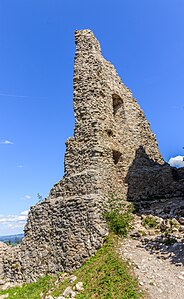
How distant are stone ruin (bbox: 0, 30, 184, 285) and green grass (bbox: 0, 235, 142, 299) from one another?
0.52m

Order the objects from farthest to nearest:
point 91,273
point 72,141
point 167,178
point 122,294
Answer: point 167,178 → point 72,141 → point 91,273 → point 122,294

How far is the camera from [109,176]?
1360 cm

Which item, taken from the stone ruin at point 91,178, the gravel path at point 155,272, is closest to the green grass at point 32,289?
the stone ruin at point 91,178

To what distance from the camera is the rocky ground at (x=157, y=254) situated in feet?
25.6

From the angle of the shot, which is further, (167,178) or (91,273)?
(167,178)

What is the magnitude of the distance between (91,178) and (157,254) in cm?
440

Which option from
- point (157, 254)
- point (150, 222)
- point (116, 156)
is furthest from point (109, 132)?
point (157, 254)

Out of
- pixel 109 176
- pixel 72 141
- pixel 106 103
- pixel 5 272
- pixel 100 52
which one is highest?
pixel 100 52

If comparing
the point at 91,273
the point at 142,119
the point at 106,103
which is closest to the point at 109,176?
the point at 106,103

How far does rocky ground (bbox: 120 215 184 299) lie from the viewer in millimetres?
7805

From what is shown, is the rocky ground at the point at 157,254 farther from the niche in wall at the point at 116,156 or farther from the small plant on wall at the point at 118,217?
the niche in wall at the point at 116,156

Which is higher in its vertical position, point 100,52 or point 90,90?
point 100,52

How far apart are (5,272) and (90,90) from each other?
10.0 meters

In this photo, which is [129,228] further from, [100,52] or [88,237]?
[100,52]
